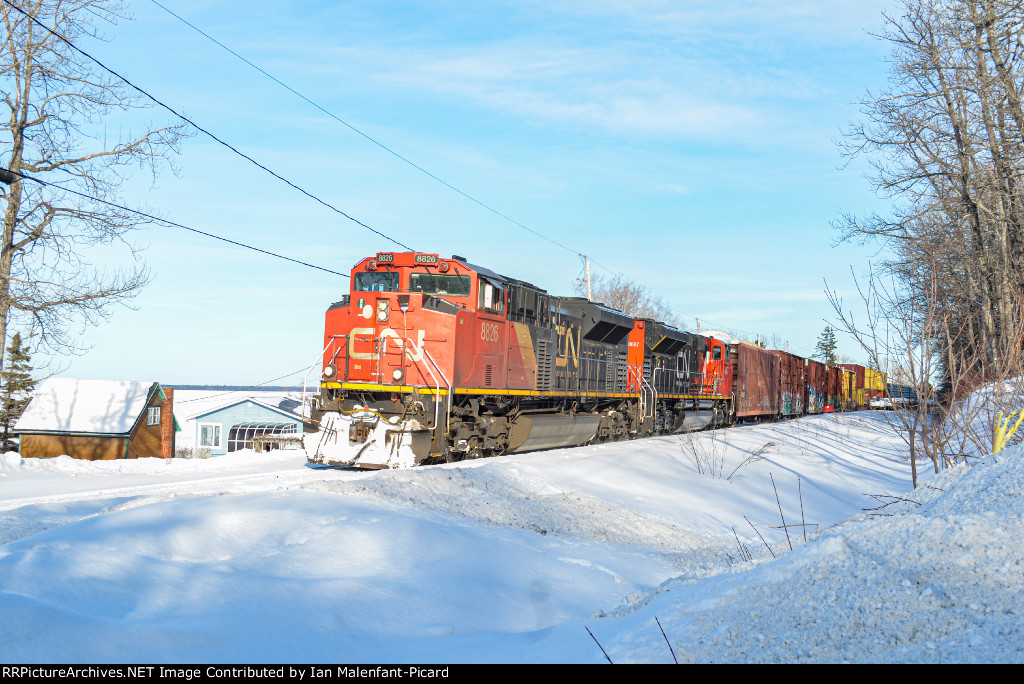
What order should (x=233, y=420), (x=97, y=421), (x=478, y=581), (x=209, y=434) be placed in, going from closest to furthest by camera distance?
(x=478, y=581) → (x=97, y=421) → (x=233, y=420) → (x=209, y=434)

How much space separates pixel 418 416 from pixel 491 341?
249 cm

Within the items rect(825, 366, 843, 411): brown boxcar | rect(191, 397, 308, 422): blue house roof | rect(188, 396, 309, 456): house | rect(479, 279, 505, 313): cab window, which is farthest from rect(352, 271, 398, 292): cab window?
rect(825, 366, 843, 411): brown boxcar

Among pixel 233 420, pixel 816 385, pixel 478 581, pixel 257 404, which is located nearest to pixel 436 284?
pixel 478 581

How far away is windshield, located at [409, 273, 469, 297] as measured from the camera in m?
14.4

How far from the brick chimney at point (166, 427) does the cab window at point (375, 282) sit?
3509 centimetres

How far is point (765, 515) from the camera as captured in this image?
1260 cm

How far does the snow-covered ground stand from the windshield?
482cm

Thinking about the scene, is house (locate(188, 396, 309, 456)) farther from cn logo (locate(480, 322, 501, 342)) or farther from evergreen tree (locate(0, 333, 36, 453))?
cn logo (locate(480, 322, 501, 342))

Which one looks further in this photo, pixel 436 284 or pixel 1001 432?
pixel 436 284

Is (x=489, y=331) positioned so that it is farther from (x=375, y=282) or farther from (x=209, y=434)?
(x=209, y=434)

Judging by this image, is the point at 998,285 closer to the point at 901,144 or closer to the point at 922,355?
the point at 901,144

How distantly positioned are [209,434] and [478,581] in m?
52.2

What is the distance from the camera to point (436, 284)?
47.2ft

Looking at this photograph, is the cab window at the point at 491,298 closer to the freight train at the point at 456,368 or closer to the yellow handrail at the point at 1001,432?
the freight train at the point at 456,368
